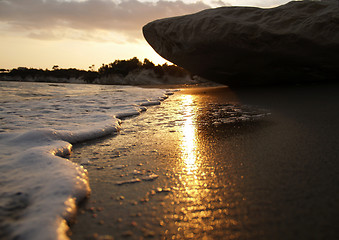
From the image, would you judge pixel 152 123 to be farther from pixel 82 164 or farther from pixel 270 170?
pixel 270 170

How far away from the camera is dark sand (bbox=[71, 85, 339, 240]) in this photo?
66 centimetres

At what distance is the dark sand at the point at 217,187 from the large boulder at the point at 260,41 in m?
3.09

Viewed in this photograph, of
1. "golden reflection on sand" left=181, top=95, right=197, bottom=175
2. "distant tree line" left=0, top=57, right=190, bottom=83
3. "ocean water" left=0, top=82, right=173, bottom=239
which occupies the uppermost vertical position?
"distant tree line" left=0, top=57, right=190, bottom=83

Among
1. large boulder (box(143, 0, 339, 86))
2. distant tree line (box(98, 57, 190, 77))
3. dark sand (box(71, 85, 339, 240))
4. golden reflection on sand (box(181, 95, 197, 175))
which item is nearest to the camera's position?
dark sand (box(71, 85, 339, 240))

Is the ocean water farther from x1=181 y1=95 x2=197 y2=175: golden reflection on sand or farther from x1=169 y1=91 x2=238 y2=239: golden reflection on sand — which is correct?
x1=181 y1=95 x2=197 y2=175: golden reflection on sand

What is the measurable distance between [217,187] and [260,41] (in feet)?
14.0

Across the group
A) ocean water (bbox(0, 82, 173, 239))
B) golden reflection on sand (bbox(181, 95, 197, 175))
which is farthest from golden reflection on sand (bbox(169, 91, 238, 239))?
ocean water (bbox(0, 82, 173, 239))

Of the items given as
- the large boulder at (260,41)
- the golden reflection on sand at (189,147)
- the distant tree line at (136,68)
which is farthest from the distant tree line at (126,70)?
the golden reflection on sand at (189,147)

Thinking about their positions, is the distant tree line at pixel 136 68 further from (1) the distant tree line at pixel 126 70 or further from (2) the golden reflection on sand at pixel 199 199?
(2) the golden reflection on sand at pixel 199 199

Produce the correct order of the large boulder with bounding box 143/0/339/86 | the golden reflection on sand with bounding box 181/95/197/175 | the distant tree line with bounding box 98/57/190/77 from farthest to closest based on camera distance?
the distant tree line with bounding box 98/57/190/77, the large boulder with bounding box 143/0/339/86, the golden reflection on sand with bounding box 181/95/197/175

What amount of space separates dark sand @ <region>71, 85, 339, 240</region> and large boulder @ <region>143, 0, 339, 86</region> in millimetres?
3093

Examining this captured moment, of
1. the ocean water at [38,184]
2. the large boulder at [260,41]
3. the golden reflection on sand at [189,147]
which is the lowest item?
the ocean water at [38,184]

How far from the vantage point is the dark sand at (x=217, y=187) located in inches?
26.1

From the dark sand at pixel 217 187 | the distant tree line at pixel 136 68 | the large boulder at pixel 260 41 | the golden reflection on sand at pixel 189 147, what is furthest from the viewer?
the distant tree line at pixel 136 68
